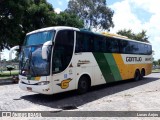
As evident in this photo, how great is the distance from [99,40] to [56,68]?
172 inches

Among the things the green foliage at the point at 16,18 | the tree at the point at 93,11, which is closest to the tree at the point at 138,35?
the tree at the point at 93,11

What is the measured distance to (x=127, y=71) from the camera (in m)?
17.5

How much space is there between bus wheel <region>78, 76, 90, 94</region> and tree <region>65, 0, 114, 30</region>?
1567 inches

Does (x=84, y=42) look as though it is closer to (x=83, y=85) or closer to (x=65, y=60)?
(x=65, y=60)

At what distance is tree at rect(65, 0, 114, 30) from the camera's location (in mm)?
51531

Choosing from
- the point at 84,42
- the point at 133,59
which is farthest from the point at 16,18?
the point at 84,42

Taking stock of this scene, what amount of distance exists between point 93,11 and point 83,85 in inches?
1615

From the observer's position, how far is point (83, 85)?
495 inches

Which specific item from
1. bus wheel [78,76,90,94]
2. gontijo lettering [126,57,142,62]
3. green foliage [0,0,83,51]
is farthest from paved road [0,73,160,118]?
green foliage [0,0,83,51]

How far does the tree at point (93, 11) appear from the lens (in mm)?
51531

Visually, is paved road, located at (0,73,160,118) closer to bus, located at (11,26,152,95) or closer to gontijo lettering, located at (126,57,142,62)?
bus, located at (11,26,152,95)

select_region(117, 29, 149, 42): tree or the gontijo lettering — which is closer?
the gontijo lettering

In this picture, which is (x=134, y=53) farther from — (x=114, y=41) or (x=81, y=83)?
(x=81, y=83)

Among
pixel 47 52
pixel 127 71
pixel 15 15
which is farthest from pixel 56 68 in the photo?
pixel 15 15
